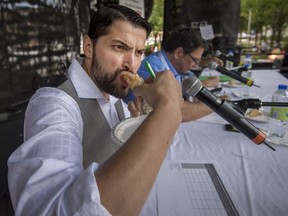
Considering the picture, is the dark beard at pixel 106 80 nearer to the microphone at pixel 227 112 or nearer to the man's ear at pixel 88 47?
the man's ear at pixel 88 47

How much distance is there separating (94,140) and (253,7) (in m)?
13.6

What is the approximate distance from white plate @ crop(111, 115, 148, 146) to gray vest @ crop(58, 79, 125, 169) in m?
0.07

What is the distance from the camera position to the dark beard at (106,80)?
1295 mm

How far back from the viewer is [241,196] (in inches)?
41.0

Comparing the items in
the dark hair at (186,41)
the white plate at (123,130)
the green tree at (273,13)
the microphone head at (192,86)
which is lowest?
the white plate at (123,130)

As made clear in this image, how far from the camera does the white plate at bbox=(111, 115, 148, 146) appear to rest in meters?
1.24

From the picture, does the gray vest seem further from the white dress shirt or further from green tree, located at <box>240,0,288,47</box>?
green tree, located at <box>240,0,288,47</box>

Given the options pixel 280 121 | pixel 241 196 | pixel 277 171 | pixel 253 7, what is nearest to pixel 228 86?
pixel 280 121

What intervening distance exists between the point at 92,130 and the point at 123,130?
183 millimetres

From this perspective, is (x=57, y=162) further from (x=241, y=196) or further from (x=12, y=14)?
(x=12, y=14)

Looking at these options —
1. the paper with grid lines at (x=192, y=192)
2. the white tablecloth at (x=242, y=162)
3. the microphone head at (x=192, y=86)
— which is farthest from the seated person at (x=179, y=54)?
the microphone head at (x=192, y=86)

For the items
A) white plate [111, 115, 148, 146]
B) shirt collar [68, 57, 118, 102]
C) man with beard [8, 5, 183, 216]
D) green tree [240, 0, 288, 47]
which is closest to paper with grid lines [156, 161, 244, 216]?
white plate [111, 115, 148, 146]

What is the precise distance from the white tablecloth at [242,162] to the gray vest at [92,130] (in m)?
0.36

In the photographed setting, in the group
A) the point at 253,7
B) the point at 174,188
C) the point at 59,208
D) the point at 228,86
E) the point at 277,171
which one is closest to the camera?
the point at 59,208
